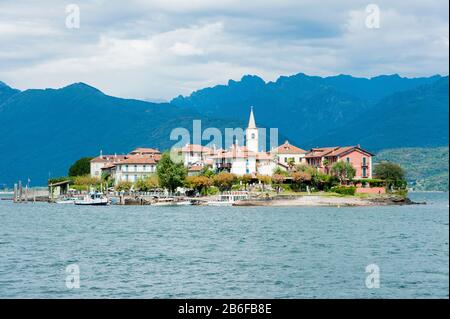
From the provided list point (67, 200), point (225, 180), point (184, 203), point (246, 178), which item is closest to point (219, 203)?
point (184, 203)

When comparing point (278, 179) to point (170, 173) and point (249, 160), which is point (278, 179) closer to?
point (249, 160)

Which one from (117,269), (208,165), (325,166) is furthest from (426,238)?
(208,165)

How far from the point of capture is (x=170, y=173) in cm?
11650

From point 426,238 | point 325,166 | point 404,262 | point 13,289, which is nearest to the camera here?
point 13,289

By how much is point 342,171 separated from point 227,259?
261ft

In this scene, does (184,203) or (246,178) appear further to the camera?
(246,178)

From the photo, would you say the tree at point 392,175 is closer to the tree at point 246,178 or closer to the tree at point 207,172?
the tree at point 246,178

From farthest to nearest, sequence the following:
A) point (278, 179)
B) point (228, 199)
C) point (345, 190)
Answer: point (278, 179), point (345, 190), point (228, 199)

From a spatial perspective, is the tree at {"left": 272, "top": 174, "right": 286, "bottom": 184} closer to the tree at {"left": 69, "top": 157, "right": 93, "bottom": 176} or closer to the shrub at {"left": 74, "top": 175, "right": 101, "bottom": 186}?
the shrub at {"left": 74, "top": 175, "right": 101, "bottom": 186}

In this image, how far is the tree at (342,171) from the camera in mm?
117188

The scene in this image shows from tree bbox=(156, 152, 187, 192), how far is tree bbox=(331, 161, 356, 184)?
22.8 metres

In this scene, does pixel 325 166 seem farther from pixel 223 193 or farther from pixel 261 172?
pixel 223 193

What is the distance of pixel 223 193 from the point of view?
118 meters

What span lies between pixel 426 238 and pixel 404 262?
15114 mm
